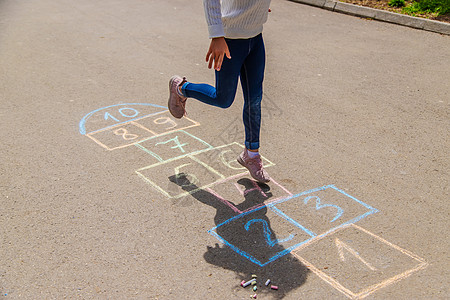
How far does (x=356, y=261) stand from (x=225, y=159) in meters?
1.53

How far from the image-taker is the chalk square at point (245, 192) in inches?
137

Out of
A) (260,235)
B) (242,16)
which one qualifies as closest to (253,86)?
(242,16)

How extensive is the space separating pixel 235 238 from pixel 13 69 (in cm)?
429

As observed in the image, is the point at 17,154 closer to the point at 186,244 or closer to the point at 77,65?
the point at 186,244

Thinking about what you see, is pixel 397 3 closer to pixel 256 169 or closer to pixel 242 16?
pixel 256 169

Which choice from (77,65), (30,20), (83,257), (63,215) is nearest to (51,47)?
(77,65)

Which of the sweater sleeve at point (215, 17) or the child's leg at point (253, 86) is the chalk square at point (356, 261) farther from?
the sweater sleeve at point (215, 17)

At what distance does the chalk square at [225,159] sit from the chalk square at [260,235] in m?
0.60

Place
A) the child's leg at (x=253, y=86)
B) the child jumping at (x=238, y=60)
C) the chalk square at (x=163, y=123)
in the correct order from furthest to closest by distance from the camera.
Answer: the chalk square at (x=163, y=123)
the child's leg at (x=253, y=86)
the child jumping at (x=238, y=60)

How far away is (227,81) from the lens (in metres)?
3.39

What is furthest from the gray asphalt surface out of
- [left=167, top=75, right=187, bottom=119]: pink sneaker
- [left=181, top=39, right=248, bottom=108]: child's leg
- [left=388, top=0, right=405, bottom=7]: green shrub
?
[left=388, top=0, right=405, bottom=7]: green shrub

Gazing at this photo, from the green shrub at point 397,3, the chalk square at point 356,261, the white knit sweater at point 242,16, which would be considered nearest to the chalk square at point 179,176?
the chalk square at point 356,261

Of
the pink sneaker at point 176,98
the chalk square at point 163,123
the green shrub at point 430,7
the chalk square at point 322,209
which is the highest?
the green shrub at point 430,7

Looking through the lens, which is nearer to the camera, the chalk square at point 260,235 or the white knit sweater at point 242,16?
the chalk square at point 260,235
